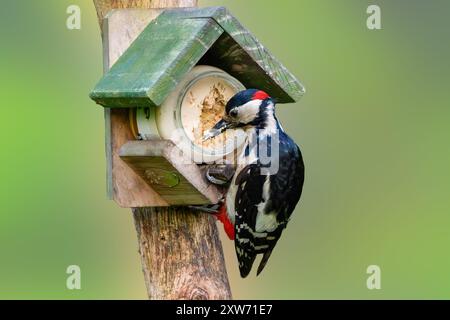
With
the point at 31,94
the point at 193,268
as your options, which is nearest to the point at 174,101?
the point at 193,268

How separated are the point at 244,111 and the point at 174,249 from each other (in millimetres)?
637

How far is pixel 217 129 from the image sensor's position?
20.1ft

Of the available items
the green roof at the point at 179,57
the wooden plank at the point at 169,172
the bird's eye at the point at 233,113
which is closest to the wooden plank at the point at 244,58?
the green roof at the point at 179,57

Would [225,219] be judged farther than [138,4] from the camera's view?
Yes

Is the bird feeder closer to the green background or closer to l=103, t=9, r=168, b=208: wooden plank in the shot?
l=103, t=9, r=168, b=208: wooden plank

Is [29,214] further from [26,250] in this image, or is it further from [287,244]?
[287,244]

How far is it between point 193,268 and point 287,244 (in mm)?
1978

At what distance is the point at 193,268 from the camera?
6195 mm

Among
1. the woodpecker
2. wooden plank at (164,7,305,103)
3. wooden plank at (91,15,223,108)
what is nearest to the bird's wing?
the woodpecker

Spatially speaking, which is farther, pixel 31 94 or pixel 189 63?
pixel 31 94

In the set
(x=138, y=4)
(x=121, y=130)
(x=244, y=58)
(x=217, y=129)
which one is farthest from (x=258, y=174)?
(x=138, y=4)

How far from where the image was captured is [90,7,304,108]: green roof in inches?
230

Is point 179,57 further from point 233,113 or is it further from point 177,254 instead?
point 177,254

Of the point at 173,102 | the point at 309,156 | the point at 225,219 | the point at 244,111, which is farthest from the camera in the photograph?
the point at 309,156
